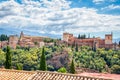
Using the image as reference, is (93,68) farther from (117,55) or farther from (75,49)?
(75,49)

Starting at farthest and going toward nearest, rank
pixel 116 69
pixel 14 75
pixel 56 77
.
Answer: pixel 116 69 → pixel 14 75 → pixel 56 77

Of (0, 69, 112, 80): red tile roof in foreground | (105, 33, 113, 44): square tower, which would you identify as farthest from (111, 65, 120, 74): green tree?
(0, 69, 112, 80): red tile roof in foreground

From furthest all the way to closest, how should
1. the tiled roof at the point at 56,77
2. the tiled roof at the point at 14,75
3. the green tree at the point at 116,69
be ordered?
the green tree at the point at 116,69 → the tiled roof at the point at 14,75 → the tiled roof at the point at 56,77

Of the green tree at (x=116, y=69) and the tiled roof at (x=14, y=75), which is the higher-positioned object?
the tiled roof at (x=14, y=75)

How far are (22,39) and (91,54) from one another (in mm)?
24782

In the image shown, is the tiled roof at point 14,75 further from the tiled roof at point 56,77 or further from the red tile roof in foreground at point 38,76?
the tiled roof at point 56,77

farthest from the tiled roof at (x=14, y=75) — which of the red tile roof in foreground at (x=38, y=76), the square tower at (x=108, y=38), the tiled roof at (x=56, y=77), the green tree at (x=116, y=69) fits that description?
the square tower at (x=108, y=38)

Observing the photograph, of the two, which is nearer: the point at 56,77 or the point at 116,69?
the point at 56,77

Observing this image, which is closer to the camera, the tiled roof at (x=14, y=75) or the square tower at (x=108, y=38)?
the tiled roof at (x=14, y=75)

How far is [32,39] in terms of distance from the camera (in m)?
78.6

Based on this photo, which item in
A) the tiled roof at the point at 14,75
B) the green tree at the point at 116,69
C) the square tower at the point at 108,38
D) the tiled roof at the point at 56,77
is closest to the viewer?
the tiled roof at the point at 56,77

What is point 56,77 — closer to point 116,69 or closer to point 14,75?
point 14,75

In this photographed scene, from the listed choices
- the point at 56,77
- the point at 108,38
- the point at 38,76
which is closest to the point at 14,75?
the point at 38,76

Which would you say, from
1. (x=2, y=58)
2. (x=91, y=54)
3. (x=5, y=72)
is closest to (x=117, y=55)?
(x=91, y=54)
